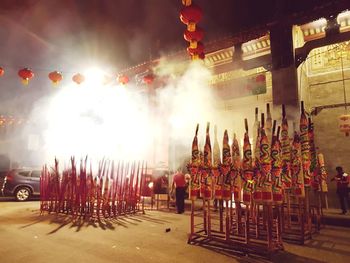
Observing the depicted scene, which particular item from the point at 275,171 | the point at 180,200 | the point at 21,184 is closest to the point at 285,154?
the point at 275,171

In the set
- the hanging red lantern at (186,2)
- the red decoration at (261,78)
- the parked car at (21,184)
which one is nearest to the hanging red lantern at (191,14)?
the hanging red lantern at (186,2)

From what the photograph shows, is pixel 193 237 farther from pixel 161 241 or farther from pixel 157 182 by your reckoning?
pixel 157 182

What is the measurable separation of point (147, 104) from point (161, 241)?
9390mm

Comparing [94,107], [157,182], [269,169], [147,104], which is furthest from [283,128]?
[94,107]

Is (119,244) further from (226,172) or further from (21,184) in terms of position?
(21,184)

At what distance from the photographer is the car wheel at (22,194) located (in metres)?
12.9

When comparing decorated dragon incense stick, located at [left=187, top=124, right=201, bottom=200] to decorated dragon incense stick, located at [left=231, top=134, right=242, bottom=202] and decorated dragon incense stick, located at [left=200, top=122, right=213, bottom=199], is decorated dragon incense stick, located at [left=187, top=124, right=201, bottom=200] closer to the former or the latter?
decorated dragon incense stick, located at [left=200, top=122, right=213, bottom=199]

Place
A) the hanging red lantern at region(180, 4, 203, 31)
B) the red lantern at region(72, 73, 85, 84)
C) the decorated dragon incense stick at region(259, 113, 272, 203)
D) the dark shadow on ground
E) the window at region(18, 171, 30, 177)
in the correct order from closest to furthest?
the decorated dragon incense stick at region(259, 113, 272, 203), the hanging red lantern at region(180, 4, 203, 31), the dark shadow on ground, the red lantern at region(72, 73, 85, 84), the window at region(18, 171, 30, 177)

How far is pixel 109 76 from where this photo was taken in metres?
15.2

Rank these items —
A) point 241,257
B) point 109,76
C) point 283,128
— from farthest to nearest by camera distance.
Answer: point 109,76 < point 283,128 < point 241,257

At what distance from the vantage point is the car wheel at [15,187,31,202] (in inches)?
510

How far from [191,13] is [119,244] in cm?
545

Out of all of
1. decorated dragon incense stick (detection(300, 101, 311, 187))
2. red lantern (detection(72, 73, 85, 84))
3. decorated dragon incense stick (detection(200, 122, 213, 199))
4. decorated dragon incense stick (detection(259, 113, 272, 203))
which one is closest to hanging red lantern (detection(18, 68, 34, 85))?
red lantern (detection(72, 73, 85, 84))

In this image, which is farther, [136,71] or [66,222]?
[136,71]
